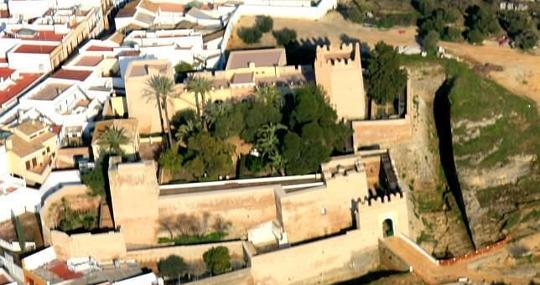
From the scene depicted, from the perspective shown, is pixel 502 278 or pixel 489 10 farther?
pixel 489 10

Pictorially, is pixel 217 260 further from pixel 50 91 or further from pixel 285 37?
pixel 285 37

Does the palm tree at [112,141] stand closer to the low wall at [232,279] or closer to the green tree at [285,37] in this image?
the low wall at [232,279]

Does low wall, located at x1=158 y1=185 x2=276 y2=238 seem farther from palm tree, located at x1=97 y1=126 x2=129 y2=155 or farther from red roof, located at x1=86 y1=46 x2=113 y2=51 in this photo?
red roof, located at x1=86 y1=46 x2=113 y2=51

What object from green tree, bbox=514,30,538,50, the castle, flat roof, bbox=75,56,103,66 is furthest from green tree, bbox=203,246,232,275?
green tree, bbox=514,30,538,50

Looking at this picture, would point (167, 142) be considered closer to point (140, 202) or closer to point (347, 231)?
point (140, 202)

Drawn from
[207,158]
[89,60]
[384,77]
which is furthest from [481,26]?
[207,158]

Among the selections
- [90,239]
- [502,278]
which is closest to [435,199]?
[502,278]

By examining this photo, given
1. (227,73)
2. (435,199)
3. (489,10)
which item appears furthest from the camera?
(489,10)
